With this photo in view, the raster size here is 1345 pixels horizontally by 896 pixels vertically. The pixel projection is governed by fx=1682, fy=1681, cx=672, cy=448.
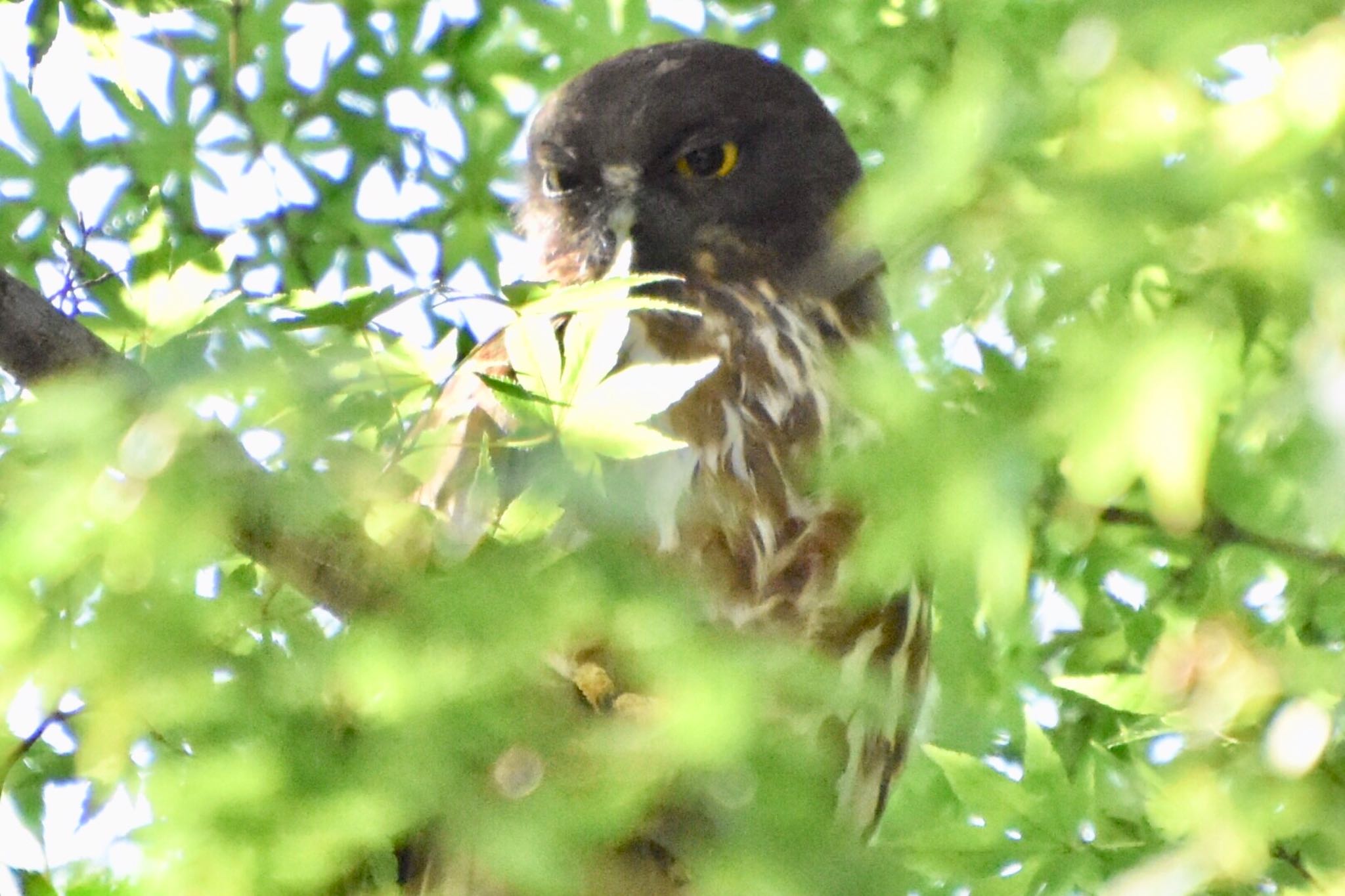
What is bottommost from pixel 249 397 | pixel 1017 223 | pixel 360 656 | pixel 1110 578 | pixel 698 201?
pixel 1110 578

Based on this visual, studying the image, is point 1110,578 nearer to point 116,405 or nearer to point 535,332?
point 535,332

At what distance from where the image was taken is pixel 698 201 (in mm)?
3916

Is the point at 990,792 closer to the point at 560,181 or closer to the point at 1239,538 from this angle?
the point at 1239,538

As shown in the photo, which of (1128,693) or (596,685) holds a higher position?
(596,685)

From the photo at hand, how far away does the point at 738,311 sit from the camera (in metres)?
3.47

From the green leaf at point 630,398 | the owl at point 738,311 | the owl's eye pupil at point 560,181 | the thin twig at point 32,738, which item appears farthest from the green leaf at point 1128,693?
the owl's eye pupil at point 560,181

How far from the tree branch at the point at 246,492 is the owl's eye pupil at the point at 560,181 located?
7.43 feet

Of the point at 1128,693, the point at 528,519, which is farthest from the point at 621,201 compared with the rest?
the point at 528,519

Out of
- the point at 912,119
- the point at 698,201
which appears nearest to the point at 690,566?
the point at 698,201

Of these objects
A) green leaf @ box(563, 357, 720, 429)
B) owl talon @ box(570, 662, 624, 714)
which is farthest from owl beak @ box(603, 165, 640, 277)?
green leaf @ box(563, 357, 720, 429)

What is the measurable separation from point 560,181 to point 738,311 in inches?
31.7

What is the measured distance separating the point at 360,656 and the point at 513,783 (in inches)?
8.0

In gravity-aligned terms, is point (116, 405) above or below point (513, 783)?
above

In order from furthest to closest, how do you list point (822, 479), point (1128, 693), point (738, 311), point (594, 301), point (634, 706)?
point (738, 311) < point (1128, 693) < point (634, 706) < point (594, 301) < point (822, 479)
